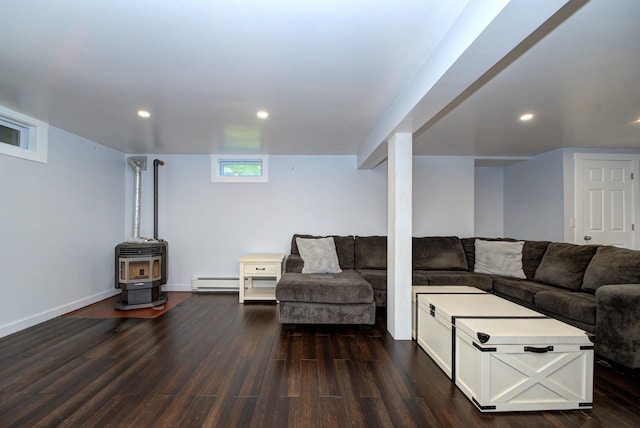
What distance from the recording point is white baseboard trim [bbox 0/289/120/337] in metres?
2.90

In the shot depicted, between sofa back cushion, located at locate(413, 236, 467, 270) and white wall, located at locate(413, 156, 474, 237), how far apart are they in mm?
489

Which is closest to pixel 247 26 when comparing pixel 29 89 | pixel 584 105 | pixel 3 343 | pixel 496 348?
pixel 29 89

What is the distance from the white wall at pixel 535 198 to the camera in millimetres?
4336

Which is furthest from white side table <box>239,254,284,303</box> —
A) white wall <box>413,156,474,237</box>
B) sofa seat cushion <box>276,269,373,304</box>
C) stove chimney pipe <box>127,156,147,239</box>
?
white wall <box>413,156,474,237</box>

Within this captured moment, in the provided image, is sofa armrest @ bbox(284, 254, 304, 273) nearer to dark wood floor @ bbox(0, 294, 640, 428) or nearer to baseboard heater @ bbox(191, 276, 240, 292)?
dark wood floor @ bbox(0, 294, 640, 428)

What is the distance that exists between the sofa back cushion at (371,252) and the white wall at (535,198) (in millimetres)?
2637

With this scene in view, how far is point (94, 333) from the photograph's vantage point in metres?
2.98

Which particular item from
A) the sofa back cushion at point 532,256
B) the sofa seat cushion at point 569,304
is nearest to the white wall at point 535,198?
the sofa back cushion at point 532,256

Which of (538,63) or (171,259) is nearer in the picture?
(538,63)

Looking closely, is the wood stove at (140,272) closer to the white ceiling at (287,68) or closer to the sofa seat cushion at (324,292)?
the white ceiling at (287,68)

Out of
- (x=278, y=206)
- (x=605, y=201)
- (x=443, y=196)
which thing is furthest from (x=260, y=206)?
(x=605, y=201)

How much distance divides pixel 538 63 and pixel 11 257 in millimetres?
5048

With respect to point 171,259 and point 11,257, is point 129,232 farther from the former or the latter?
point 11,257

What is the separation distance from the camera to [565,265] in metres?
3.21
